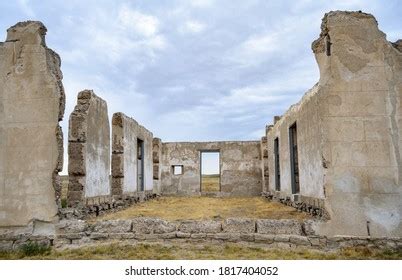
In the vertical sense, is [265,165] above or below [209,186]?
above

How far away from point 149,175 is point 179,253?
10.7 meters

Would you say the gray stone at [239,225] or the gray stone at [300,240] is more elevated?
the gray stone at [239,225]

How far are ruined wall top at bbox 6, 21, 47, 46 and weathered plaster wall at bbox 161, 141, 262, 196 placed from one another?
1277 cm

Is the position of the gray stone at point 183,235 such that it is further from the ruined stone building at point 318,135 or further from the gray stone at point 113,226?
the ruined stone building at point 318,135

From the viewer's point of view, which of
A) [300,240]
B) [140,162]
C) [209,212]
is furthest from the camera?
[140,162]

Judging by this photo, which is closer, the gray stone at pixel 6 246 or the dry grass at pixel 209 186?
the gray stone at pixel 6 246

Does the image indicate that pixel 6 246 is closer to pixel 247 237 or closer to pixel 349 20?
pixel 247 237

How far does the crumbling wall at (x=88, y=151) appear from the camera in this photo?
8445 millimetres

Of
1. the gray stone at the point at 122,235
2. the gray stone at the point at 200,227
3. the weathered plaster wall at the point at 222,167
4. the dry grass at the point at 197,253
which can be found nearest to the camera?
the dry grass at the point at 197,253

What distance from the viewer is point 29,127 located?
7.32 metres

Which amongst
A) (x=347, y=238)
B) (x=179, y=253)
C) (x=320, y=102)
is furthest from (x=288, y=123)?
(x=179, y=253)

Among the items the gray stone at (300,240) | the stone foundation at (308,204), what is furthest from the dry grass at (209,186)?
the gray stone at (300,240)

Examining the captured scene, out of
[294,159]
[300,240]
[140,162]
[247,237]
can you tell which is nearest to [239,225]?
[247,237]

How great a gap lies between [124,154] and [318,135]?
22.6 feet
